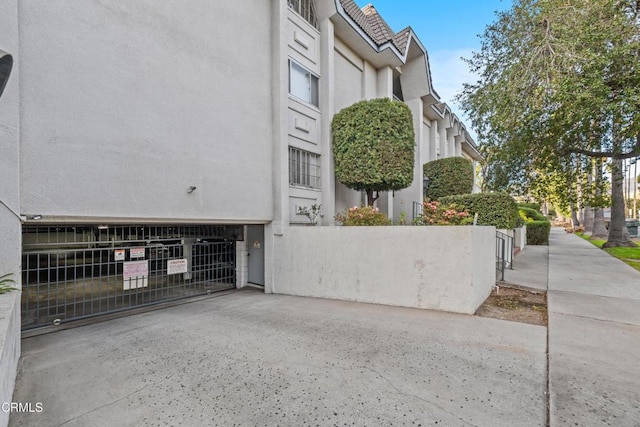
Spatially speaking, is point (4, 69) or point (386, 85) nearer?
point (4, 69)

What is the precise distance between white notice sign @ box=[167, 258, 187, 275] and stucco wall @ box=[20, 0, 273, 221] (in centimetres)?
185

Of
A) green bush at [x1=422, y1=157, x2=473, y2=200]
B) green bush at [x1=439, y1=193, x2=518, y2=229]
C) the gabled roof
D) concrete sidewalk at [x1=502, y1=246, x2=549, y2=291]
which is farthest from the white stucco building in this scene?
green bush at [x1=422, y1=157, x2=473, y2=200]

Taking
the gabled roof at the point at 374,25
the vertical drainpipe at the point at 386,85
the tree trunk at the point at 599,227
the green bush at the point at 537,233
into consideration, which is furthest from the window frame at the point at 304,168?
the tree trunk at the point at 599,227

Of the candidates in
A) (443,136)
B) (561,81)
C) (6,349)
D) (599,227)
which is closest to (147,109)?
(6,349)

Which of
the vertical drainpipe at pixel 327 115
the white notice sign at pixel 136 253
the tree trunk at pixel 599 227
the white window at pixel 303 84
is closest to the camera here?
the white notice sign at pixel 136 253

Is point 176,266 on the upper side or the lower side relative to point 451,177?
lower

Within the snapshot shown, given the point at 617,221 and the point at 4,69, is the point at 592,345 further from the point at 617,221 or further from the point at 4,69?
the point at 617,221

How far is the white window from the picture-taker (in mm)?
9484

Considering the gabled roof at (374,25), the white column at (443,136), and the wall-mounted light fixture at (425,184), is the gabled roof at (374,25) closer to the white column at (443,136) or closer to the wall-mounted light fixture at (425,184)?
the wall-mounted light fixture at (425,184)

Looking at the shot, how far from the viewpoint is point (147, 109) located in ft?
19.7

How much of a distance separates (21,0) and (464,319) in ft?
29.1

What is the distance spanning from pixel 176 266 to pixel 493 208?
1103cm

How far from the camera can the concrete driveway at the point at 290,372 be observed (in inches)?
114

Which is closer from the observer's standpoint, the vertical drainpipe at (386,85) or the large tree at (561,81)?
the large tree at (561,81)
